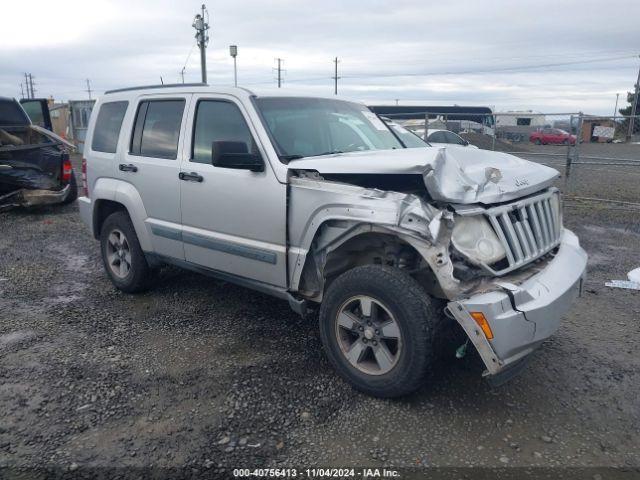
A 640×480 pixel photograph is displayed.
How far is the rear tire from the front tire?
7.85 ft

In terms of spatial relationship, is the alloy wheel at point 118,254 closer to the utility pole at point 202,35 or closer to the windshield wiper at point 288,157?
the windshield wiper at point 288,157

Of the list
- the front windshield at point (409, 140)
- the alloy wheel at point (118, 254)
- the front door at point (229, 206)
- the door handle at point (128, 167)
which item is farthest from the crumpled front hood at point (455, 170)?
the alloy wheel at point (118, 254)

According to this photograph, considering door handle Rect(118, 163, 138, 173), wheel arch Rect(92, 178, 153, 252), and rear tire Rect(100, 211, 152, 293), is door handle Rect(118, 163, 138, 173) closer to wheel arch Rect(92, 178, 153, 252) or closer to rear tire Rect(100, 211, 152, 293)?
wheel arch Rect(92, 178, 153, 252)

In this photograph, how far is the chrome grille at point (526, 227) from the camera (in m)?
3.23

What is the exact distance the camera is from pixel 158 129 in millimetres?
4820

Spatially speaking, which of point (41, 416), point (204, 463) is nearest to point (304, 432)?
point (204, 463)

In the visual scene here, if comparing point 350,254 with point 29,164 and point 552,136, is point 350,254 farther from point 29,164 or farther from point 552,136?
point 552,136

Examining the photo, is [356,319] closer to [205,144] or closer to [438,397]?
[438,397]

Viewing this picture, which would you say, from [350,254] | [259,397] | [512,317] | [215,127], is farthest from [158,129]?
[512,317]

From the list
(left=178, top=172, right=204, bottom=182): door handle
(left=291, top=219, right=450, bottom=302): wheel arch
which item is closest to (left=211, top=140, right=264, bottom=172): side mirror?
(left=178, top=172, right=204, bottom=182): door handle

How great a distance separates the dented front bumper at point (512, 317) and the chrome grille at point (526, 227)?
19cm

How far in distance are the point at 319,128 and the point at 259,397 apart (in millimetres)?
2154

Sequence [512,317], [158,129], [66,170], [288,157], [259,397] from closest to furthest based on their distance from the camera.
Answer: [512,317] → [259,397] → [288,157] → [158,129] → [66,170]

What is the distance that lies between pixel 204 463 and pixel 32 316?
2.90 metres
